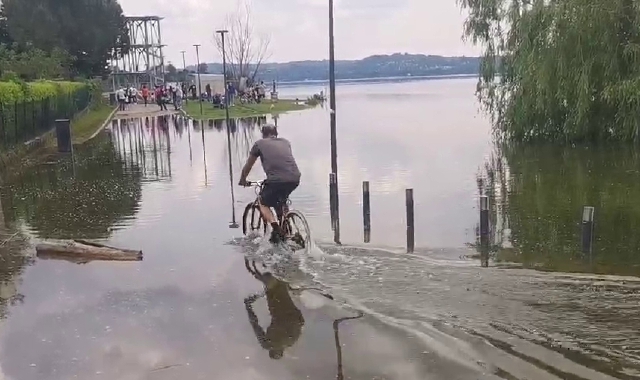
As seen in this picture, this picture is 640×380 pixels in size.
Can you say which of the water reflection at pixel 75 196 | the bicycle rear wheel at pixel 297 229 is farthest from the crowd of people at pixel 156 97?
the bicycle rear wheel at pixel 297 229

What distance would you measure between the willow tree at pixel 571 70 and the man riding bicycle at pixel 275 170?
1402cm

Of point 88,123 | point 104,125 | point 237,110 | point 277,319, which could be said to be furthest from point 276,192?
point 237,110

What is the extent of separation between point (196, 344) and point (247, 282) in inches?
81.4

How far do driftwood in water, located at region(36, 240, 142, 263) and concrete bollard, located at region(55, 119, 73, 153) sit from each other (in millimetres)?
15228

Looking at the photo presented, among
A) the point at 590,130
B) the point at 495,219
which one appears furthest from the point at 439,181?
the point at 590,130

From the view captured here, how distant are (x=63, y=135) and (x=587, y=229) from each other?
63.9ft

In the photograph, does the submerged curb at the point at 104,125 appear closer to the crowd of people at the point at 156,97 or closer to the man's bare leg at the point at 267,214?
the crowd of people at the point at 156,97

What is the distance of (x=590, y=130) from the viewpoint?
22688 millimetres

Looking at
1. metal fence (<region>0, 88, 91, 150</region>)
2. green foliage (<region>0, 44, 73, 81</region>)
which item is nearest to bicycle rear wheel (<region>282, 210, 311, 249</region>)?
metal fence (<region>0, 88, 91, 150</region>)

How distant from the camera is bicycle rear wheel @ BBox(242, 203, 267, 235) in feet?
34.5

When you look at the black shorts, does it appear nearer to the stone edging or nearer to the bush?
the bush

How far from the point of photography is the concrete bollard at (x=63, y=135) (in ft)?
80.7

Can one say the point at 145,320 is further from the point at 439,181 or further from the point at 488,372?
the point at 439,181

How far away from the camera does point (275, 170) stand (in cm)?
947
